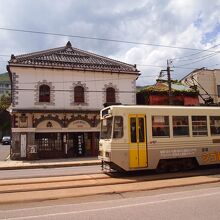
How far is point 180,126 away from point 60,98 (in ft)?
51.3

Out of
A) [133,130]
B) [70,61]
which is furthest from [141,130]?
[70,61]

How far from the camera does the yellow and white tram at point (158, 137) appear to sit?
1292 centimetres

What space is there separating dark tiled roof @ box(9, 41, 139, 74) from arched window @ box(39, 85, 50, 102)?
1.79 meters

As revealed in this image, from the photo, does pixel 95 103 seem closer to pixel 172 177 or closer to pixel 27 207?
pixel 172 177

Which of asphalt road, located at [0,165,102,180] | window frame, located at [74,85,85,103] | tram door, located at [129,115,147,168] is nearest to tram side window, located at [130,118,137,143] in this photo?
tram door, located at [129,115,147,168]

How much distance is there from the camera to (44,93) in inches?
1085

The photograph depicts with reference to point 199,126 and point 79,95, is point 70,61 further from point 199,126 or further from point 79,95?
point 199,126

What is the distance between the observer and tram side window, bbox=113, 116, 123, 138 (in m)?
13.0

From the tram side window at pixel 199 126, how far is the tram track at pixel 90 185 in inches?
73.4

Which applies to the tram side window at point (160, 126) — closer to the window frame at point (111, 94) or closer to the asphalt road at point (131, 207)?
the asphalt road at point (131, 207)

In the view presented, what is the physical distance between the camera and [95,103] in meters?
29.0

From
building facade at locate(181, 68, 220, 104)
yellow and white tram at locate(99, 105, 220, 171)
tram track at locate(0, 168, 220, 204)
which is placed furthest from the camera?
building facade at locate(181, 68, 220, 104)

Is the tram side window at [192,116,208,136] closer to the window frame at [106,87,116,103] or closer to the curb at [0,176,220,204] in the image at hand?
the curb at [0,176,220,204]

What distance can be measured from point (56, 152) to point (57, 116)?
2.96m
